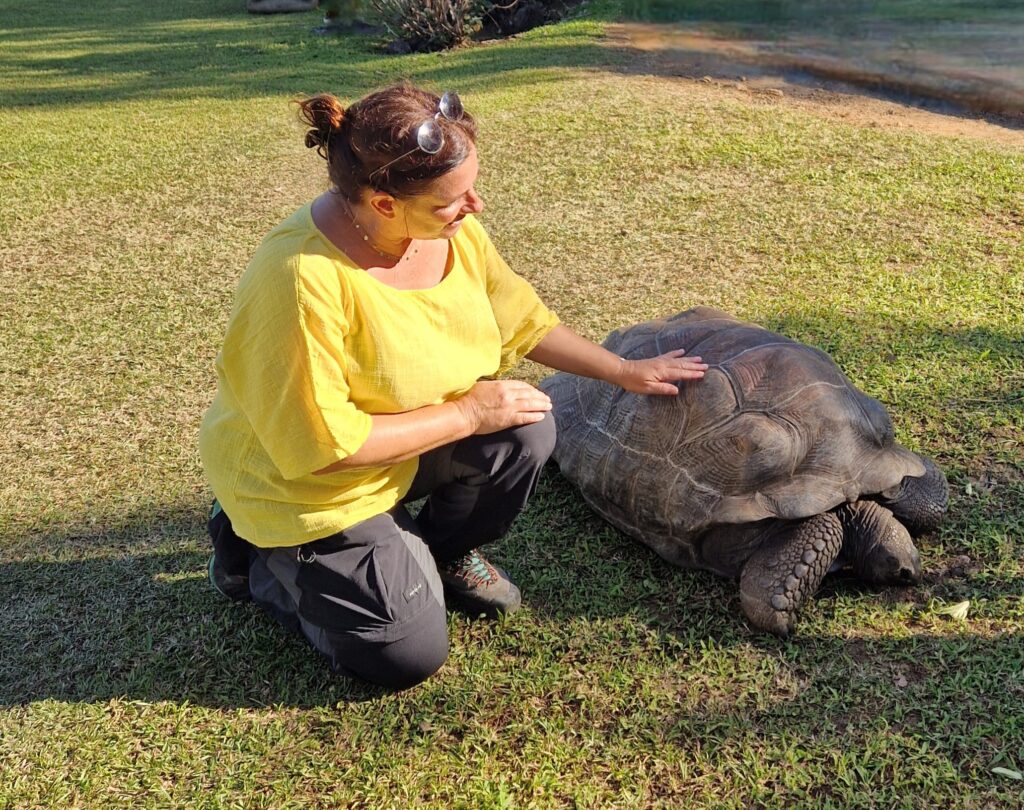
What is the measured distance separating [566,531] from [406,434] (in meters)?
1.04

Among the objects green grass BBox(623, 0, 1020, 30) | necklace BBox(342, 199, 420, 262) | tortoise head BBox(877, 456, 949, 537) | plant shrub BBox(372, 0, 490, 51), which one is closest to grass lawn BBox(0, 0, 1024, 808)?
tortoise head BBox(877, 456, 949, 537)

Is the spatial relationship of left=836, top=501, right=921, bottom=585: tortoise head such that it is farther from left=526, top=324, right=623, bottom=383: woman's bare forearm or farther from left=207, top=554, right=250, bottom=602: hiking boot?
left=207, top=554, right=250, bottom=602: hiking boot

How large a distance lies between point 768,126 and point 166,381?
4400 millimetres

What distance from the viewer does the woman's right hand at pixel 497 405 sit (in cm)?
220

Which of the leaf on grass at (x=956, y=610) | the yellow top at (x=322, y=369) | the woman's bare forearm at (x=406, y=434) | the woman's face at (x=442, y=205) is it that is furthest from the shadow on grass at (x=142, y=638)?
the leaf on grass at (x=956, y=610)

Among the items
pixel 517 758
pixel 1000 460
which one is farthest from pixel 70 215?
pixel 1000 460

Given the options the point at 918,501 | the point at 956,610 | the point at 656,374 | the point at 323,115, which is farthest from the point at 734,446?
the point at 323,115

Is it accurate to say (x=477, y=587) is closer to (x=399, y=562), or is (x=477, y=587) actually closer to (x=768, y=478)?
(x=399, y=562)

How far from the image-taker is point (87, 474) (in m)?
3.34

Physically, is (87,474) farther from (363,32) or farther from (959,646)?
(363,32)

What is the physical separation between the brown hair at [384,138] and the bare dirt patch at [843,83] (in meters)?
5.36

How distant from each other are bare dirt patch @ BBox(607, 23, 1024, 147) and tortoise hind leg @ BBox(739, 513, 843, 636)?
4648mm

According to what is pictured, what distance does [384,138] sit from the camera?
1862mm

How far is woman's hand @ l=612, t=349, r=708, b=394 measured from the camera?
2.65 meters
